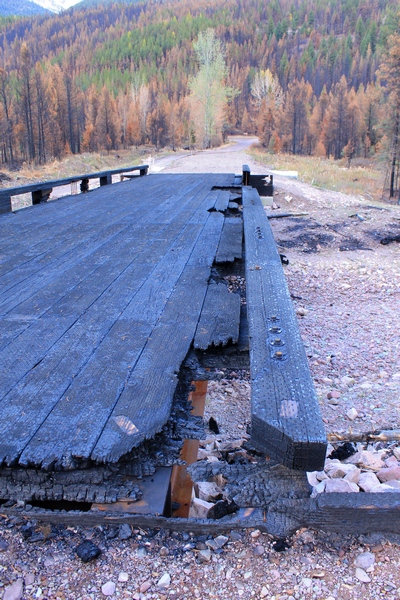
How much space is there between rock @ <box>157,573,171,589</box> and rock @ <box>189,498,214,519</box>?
258 millimetres

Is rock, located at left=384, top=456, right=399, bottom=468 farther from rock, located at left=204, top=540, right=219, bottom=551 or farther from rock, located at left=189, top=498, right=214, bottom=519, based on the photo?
rock, located at left=204, top=540, right=219, bottom=551

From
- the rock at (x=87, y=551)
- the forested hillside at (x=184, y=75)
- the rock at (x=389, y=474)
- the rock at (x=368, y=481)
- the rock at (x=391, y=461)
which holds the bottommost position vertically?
the rock at (x=391, y=461)

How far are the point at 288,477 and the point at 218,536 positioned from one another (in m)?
0.26

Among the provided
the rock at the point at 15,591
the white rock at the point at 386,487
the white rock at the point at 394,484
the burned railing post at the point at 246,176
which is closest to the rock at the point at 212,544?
the rock at the point at 15,591

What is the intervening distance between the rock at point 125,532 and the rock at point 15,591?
0.27 metres

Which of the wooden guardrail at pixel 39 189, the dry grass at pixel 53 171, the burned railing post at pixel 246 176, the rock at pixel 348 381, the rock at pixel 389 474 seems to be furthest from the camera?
the dry grass at pixel 53 171

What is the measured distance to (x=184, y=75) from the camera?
93750mm

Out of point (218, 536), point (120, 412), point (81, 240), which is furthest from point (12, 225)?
point (218, 536)

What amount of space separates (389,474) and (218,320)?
3.25ft

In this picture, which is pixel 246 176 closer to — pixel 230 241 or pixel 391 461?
pixel 230 241

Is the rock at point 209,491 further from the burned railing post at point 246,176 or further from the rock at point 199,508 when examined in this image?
the burned railing post at point 246,176

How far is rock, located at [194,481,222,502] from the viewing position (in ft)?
5.22

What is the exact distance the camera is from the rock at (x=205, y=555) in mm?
1295

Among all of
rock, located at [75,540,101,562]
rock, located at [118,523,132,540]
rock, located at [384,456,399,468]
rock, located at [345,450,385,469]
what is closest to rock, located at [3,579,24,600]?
rock, located at [75,540,101,562]
